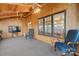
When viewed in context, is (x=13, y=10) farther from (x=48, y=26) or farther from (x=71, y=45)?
(x=71, y=45)

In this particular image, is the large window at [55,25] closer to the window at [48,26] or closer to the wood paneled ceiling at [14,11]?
the window at [48,26]

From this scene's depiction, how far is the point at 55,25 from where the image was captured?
6.41 m

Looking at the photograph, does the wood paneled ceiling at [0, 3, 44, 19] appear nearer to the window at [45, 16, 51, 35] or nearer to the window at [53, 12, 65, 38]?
the window at [45, 16, 51, 35]

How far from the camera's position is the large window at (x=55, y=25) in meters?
5.51

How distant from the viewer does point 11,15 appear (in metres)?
10.3

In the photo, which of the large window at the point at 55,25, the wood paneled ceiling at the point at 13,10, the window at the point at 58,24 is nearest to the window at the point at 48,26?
the large window at the point at 55,25

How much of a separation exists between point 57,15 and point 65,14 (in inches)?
36.6

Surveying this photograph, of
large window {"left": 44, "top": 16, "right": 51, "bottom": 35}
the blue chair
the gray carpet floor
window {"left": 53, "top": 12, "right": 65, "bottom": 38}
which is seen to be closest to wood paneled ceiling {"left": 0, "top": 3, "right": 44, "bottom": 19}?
large window {"left": 44, "top": 16, "right": 51, "bottom": 35}

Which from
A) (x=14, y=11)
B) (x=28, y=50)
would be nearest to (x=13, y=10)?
(x=14, y=11)

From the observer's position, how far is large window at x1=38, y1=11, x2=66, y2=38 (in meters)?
5.51

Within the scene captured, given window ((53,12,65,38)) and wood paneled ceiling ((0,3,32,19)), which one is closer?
window ((53,12,65,38))

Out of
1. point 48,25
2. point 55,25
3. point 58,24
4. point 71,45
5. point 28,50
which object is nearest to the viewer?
point 71,45

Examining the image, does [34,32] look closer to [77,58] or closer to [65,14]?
[65,14]

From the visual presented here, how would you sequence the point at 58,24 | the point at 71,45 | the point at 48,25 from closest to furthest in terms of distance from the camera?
the point at 71,45 → the point at 58,24 → the point at 48,25
